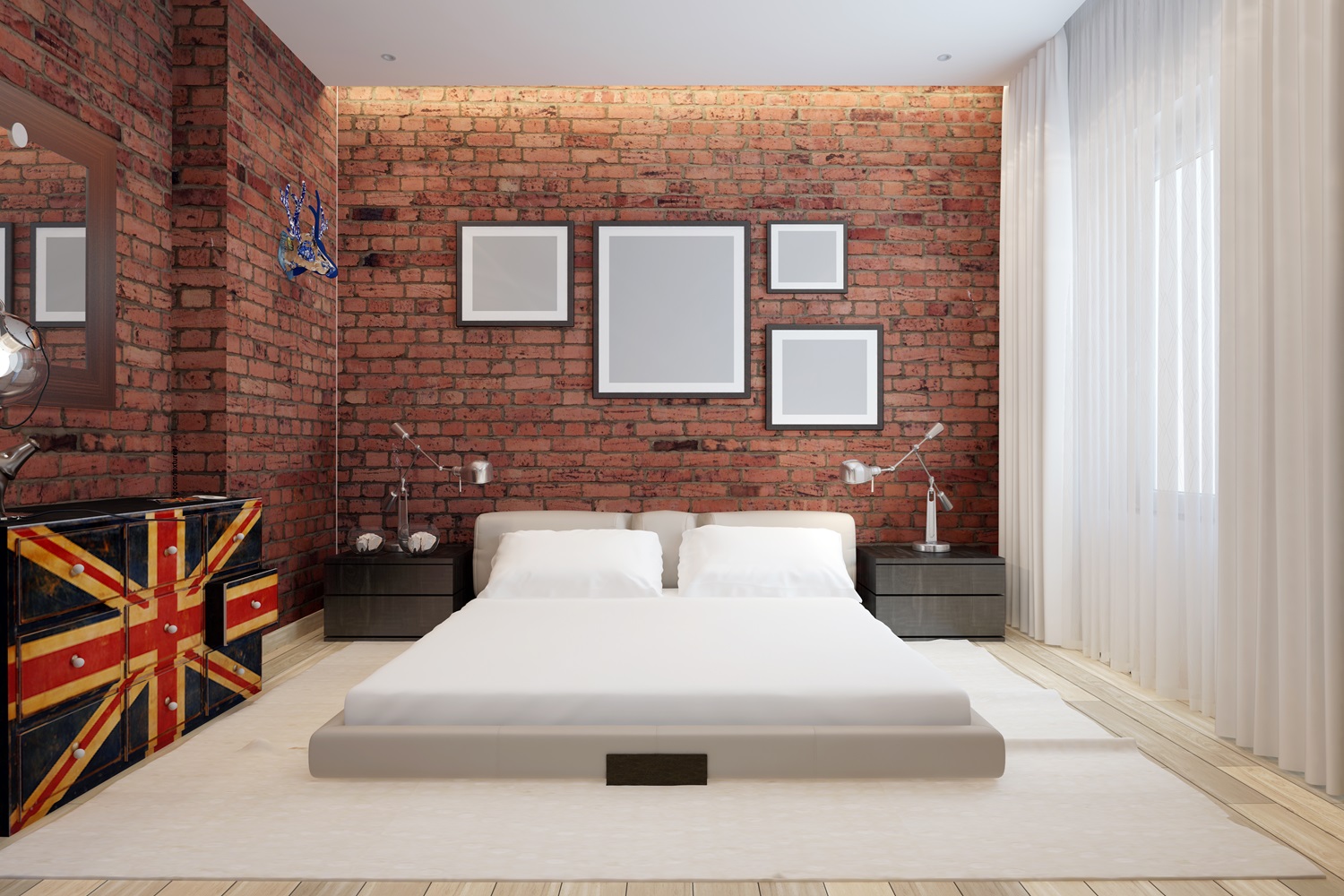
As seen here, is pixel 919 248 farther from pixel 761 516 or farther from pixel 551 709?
pixel 551 709

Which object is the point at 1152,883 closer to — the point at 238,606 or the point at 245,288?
the point at 238,606

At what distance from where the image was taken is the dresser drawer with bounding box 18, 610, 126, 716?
7.40ft

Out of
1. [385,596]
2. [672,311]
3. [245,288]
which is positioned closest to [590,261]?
[672,311]

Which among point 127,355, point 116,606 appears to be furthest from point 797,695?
point 127,355

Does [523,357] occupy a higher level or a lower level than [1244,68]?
lower

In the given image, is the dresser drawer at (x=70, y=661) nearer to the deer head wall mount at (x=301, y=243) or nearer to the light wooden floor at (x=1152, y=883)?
the light wooden floor at (x=1152, y=883)

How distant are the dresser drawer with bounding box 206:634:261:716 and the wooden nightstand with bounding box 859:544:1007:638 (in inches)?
114

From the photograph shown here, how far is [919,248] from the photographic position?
492cm

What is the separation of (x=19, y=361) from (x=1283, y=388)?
12.3 feet

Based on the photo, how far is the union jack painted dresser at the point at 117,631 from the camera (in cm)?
225

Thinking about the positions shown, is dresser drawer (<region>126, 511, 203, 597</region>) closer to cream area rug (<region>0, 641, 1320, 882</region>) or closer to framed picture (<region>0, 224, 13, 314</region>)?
cream area rug (<region>0, 641, 1320, 882</region>)

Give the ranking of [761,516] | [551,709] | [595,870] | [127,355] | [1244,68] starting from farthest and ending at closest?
[761,516] → [127,355] → [1244,68] → [551,709] → [595,870]

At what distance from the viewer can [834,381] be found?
4.89 meters

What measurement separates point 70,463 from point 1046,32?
463 centimetres
